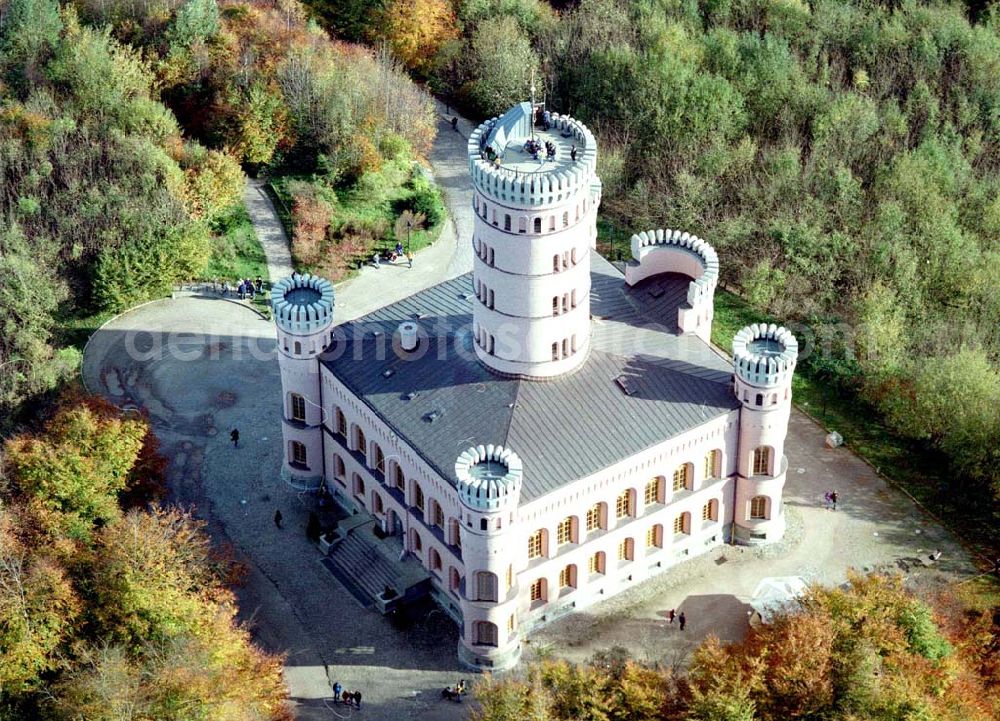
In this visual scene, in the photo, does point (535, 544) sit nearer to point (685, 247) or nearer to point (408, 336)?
point (408, 336)

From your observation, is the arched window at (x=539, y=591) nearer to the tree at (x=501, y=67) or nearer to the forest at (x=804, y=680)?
the forest at (x=804, y=680)

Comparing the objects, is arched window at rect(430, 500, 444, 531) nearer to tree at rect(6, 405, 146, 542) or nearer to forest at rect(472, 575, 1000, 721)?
forest at rect(472, 575, 1000, 721)

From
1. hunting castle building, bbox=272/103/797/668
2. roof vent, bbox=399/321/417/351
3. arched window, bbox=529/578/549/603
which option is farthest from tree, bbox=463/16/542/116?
arched window, bbox=529/578/549/603

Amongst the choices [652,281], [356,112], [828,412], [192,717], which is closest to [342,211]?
[356,112]

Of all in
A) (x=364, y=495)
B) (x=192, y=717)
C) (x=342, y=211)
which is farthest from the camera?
(x=342, y=211)

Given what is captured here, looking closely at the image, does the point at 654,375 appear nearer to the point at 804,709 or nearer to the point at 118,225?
the point at 804,709
